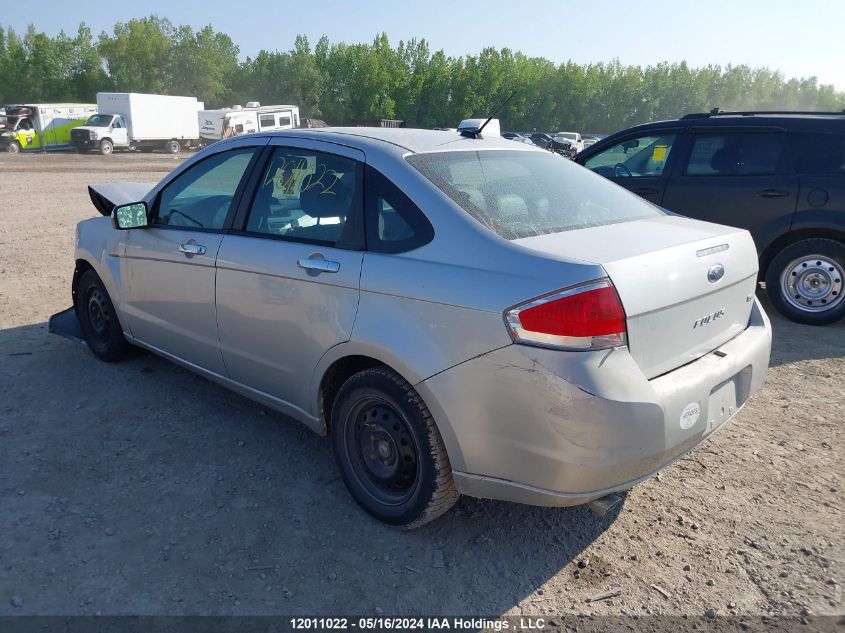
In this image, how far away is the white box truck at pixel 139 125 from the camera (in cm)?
3638

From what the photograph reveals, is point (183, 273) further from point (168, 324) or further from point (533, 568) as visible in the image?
point (533, 568)

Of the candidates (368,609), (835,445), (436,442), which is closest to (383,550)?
(368,609)

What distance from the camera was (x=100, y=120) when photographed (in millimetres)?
36875

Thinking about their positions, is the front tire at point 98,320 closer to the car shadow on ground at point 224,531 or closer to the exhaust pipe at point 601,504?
the car shadow on ground at point 224,531

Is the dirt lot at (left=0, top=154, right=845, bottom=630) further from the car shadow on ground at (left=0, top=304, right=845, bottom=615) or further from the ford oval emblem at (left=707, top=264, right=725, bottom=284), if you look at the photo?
the ford oval emblem at (left=707, top=264, right=725, bottom=284)

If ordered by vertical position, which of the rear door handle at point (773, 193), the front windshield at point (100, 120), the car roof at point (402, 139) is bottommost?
the rear door handle at point (773, 193)

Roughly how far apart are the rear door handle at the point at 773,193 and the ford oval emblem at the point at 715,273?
404 cm

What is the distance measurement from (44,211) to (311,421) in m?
12.5

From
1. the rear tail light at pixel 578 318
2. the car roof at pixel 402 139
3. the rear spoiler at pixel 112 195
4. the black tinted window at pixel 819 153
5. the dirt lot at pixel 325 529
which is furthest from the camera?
the black tinted window at pixel 819 153

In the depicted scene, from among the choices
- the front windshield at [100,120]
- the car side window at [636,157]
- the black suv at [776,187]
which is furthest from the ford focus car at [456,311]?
the front windshield at [100,120]

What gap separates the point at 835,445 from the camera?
12.9 ft

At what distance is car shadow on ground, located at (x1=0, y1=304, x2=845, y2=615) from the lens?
267 cm

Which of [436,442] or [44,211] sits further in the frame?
[44,211]

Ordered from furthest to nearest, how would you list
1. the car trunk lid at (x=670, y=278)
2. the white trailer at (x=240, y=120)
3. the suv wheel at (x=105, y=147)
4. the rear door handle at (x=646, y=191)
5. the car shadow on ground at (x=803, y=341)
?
1. the white trailer at (x=240, y=120)
2. the suv wheel at (x=105, y=147)
3. the rear door handle at (x=646, y=191)
4. the car shadow on ground at (x=803, y=341)
5. the car trunk lid at (x=670, y=278)
